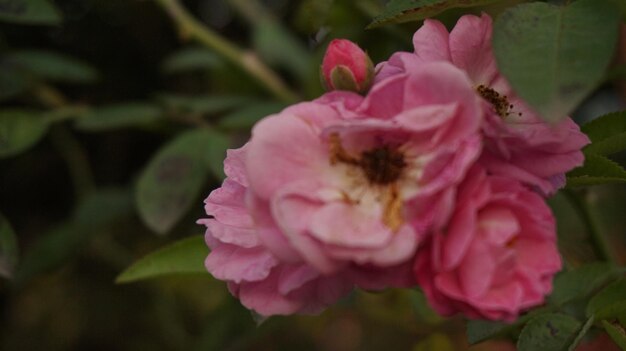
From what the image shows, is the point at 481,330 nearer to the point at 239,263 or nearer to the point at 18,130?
the point at 239,263

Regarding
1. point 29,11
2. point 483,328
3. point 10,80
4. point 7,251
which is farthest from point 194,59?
point 483,328

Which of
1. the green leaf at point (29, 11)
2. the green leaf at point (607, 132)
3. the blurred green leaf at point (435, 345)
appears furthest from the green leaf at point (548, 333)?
the green leaf at point (29, 11)

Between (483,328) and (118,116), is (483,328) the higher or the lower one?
the higher one

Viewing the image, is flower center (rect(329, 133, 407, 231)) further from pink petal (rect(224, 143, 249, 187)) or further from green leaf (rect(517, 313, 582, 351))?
green leaf (rect(517, 313, 582, 351))

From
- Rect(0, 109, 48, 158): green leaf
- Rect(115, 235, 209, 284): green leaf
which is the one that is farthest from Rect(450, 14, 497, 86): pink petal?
Rect(0, 109, 48, 158): green leaf

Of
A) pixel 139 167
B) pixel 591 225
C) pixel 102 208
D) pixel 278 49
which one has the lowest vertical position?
pixel 139 167

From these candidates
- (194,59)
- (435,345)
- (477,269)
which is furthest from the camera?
(194,59)

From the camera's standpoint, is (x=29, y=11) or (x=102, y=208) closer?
(x=29, y=11)

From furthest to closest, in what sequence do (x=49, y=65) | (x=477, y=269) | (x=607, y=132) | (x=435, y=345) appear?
1. (x=49, y=65)
2. (x=435, y=345)
3. (x=607, y=132)
4. (x=477, y=269)

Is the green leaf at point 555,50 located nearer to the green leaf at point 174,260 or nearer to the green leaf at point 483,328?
the green leaf at point 483,328
